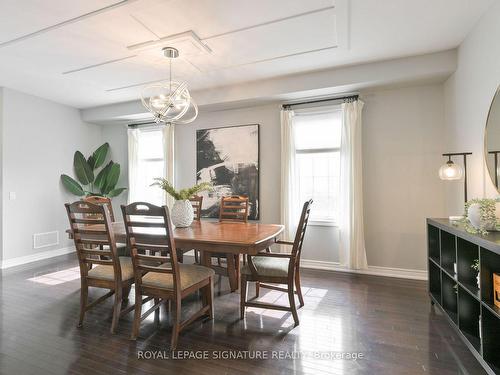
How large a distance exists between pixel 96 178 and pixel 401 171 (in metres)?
5.48

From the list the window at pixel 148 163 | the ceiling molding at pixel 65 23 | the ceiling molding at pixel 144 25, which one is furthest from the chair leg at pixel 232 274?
the window at pixel 148 163

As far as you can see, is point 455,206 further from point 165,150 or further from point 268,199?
point 165,150

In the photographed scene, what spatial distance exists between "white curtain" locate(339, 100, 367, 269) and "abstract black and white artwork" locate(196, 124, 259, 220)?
136cm

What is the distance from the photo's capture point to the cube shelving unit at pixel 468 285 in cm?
172

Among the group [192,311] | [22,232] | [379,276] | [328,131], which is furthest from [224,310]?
[22,232]

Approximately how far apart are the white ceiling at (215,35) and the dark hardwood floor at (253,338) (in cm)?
279

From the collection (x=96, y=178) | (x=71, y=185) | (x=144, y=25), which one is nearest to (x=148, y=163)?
(x=96, y=178)

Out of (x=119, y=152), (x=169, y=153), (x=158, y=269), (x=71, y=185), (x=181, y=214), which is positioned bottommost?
(x=158, y=269)

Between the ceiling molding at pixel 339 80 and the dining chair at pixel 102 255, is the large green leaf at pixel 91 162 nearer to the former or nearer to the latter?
the ceiling molding at pixel 339 80

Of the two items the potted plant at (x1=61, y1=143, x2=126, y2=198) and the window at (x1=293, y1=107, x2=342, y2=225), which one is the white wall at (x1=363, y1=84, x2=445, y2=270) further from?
the potted plant at (x1=61, y1=143, x2=126, y2=198)

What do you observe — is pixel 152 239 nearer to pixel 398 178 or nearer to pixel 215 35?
pixel 215 35

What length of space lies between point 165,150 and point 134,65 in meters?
1.79

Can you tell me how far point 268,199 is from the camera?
457 cm

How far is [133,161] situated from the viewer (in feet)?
18.2
